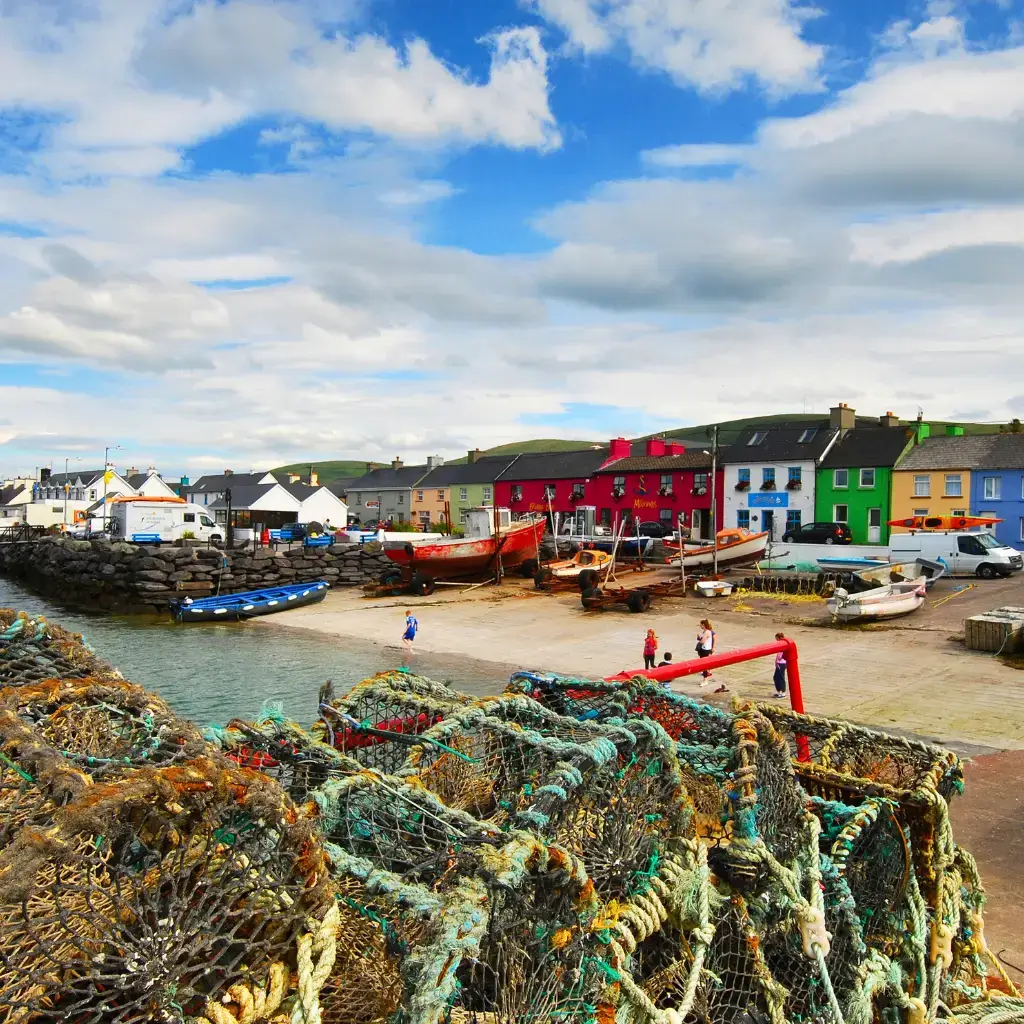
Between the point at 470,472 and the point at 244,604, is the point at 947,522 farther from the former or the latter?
the point at 470,472

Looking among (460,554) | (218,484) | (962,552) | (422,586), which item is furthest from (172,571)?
(218,484)

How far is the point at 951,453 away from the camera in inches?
1619

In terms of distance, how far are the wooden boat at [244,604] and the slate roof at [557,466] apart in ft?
83.3

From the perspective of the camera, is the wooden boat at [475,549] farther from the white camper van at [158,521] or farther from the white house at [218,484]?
the white house at [218,484]

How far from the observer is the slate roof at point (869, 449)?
42.3 metres

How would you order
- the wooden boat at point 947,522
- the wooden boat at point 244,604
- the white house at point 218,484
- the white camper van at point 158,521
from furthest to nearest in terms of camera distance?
the white house at point 218,484 → the white camper van at point 158,521 → the wooden boat at point 947,522 → the wooden boat at point 244,604

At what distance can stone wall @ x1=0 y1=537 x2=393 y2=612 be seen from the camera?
3269 centimetres

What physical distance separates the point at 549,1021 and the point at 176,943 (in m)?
1.44

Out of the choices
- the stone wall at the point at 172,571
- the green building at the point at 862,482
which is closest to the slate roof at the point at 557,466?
the green building at the point at 862,482

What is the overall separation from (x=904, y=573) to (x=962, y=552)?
463 centimetres

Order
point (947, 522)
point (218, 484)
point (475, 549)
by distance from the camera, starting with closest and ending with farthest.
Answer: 1. point (947, 522)
2. point (475, 549)
3. point (218, 484)

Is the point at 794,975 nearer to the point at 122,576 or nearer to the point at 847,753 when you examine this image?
the point at 847,753

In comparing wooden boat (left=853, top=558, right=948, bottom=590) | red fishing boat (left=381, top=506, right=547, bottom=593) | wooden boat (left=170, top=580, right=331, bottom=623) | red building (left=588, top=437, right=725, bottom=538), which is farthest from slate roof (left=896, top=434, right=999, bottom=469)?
wooden boat (left=170, top=580, right=331, bottom=623)

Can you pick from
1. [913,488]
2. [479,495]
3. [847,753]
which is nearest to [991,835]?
[847,753]
